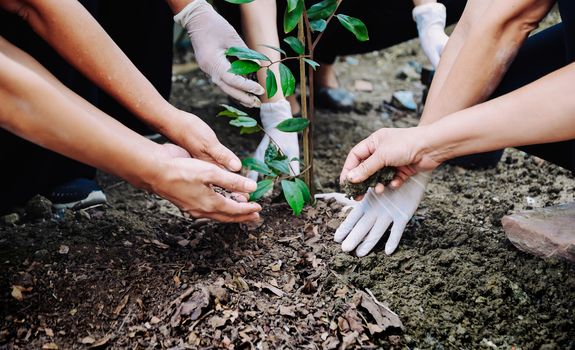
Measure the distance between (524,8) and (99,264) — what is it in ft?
4.05

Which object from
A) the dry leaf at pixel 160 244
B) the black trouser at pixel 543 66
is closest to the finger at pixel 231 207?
the dry leaf at pixel 160 244

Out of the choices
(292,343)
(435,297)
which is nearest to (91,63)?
(292,343)

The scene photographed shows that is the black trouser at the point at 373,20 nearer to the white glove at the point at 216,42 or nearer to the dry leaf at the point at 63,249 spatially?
the white glove at the point at 216,42

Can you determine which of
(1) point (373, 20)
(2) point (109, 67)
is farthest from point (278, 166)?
(1) point (373, 20)

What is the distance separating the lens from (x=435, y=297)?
1268mm

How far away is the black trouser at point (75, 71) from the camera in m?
1.46

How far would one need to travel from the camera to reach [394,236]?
4.65ft

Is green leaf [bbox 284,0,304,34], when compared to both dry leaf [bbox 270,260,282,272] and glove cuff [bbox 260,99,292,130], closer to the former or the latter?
glove cuff [bbox 260,99,292,130]

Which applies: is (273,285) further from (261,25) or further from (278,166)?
(261,25)

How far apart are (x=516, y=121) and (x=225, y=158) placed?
72 centimetres

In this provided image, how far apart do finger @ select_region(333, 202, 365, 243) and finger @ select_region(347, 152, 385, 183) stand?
6.2 inches

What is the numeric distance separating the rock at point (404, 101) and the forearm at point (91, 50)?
4.63ft

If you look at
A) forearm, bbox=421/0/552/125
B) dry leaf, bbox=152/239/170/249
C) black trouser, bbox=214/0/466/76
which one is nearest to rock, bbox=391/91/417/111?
black trouser, bbox=214/0/466/76

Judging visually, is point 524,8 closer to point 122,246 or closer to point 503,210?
point 503,210
